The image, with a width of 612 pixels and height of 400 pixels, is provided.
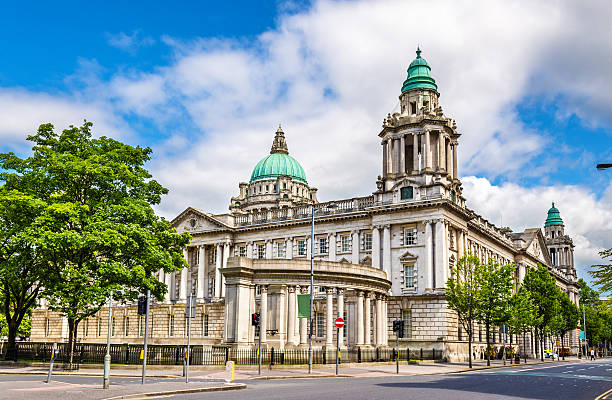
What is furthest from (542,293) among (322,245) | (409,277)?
(322,245)

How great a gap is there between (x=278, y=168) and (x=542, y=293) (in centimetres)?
5381

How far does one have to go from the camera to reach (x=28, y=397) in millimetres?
19328

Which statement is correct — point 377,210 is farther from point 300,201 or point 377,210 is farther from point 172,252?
point 300,201

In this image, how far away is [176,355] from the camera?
121 ft

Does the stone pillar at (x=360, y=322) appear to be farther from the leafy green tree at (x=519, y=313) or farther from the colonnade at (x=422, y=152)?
the colonnade at (x=422, y=152)

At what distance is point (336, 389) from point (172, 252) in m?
21.2

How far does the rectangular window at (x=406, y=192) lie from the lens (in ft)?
213

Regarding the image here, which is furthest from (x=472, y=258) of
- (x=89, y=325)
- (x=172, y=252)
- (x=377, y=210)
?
(x=89, y=325)

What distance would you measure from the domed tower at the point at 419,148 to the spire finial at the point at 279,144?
53.2m

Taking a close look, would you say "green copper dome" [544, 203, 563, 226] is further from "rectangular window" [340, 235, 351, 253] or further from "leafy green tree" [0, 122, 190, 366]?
"leafy green tree" [0, 122, 190, 366]

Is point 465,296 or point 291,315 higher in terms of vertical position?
Result: point 465,296

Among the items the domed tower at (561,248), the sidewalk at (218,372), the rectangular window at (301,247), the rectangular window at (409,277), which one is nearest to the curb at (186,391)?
the sidewalk at (218,372)

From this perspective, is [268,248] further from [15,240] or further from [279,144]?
[279,144]

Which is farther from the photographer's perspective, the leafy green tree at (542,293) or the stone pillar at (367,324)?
the leafy green tree at (542,293)
